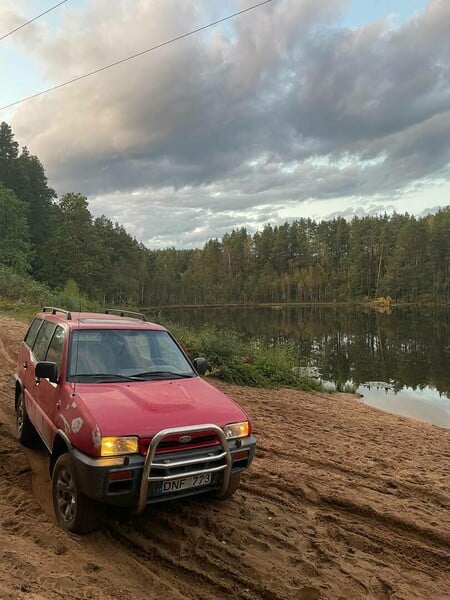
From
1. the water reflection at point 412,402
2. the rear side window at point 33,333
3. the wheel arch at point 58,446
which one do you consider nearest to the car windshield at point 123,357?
the wheel arch at point 58,446

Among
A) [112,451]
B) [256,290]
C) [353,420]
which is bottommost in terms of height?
[353,420]

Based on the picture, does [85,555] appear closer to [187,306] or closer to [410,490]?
[410,490]

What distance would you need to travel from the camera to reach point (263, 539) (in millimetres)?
4129

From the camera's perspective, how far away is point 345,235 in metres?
119

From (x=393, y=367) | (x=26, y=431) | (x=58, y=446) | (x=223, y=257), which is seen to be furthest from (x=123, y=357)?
(x=223, y=257)

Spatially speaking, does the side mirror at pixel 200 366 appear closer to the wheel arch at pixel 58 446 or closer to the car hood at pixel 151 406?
the car hood at pixel 151 406

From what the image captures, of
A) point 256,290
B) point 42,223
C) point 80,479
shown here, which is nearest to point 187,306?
point 256,290

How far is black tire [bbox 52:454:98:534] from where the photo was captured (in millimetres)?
3826

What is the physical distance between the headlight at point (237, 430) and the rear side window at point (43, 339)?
275cm

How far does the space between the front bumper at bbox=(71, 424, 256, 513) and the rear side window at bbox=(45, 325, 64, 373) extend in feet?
4.84

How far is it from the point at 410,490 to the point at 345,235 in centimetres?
11853

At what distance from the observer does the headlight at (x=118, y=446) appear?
3.60 meters

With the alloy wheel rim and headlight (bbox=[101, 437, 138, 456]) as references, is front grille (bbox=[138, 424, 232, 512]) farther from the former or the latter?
the alloy wheel rim

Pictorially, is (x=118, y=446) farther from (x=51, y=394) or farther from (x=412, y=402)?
(x=412, y=402)
